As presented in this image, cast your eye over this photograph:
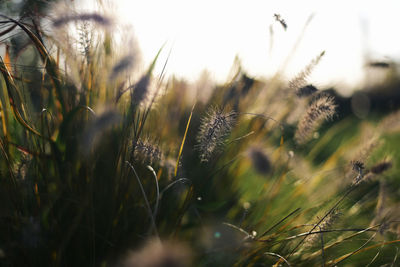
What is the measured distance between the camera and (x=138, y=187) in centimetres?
84

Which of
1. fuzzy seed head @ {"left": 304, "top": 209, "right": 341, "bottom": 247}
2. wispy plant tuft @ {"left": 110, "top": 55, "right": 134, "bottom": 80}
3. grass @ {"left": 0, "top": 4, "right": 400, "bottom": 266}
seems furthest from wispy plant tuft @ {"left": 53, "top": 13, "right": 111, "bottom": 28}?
fuzzy seed head @ {"left": 304, "top": 209, "right": 341, "bottom": 247}

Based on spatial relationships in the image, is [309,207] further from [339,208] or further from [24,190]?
[24,190]

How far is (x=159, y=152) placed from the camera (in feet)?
2.55

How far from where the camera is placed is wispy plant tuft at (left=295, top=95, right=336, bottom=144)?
0.89 m

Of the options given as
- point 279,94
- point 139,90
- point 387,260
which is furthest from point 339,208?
point 139,90

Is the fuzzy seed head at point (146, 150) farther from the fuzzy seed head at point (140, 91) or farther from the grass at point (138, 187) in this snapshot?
the fuzzy seed head at point (140, 91)

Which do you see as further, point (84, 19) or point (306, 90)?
point (306, 90)

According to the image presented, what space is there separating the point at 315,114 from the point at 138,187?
57cm

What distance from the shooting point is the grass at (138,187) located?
0.68m

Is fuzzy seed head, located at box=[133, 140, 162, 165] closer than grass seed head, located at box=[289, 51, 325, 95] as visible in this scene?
Yes

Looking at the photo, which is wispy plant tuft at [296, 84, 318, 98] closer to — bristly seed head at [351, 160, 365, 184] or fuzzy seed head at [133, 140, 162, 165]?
bristly seed head at [351, 160, 365, 184]

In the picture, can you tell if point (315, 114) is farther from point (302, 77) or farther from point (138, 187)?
point (138, 187)

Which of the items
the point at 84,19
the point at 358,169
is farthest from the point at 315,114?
the point at 84,19

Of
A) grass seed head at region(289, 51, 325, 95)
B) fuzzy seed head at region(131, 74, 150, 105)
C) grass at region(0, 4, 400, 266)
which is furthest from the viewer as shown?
grass seed head at region(289, 51, 325, 95)
